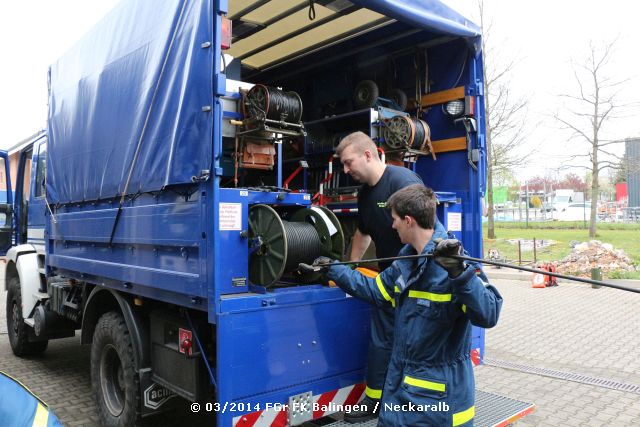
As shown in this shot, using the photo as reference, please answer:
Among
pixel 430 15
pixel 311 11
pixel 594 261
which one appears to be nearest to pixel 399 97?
pixel 311 11

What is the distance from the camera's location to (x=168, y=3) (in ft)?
11.4

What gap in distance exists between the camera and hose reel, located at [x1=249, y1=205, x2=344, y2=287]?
3088 millimetres

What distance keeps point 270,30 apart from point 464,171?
241 cm

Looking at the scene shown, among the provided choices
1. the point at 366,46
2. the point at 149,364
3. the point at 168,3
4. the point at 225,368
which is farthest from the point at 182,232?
the point at 366,46

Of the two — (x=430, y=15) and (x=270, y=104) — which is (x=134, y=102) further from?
(x=430, y=15)

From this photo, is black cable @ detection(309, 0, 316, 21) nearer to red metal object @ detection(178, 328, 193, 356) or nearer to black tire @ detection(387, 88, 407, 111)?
black tire @ detection(387, 88, 407, 111)

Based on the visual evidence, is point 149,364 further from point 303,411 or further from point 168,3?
point 168,3

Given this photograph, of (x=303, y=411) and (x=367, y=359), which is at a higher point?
(x=367, y=359)

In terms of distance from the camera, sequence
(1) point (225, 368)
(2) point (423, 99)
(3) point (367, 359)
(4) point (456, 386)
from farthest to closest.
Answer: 1. (2) point (423, 99)
2. (3) point (367, 359)
3. (1) point (225, 368)
4. (4) point (456, 386)

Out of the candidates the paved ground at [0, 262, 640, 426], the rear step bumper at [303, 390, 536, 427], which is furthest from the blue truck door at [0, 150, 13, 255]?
the rear step bumper at [303, 390, 536, 427]

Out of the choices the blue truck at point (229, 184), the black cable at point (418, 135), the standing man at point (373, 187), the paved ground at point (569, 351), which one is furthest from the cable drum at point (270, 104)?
the paved ground at point (569, 351)

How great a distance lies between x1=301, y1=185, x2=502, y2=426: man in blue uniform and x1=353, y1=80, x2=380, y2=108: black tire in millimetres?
2730

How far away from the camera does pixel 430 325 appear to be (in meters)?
2.40

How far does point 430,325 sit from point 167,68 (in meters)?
2.33
